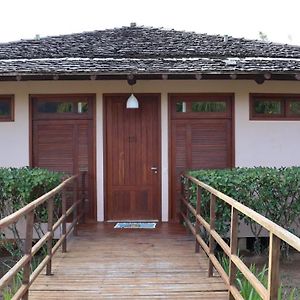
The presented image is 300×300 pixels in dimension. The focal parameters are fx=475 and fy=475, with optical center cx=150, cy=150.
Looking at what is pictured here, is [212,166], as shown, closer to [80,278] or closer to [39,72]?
[39,72]

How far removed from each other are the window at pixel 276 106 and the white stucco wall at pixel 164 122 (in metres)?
0.13

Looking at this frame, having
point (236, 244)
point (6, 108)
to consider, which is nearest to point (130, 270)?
point (236, 244)

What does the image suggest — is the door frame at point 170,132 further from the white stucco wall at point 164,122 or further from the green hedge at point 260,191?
the green hedge at point 260,191

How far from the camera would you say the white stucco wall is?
882 centimetres

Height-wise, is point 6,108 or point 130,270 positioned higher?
point 6,108

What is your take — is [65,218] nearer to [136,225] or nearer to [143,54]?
[136,225]

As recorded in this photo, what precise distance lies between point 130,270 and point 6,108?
462cm

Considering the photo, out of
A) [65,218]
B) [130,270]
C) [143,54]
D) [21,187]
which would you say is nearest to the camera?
[130,270]

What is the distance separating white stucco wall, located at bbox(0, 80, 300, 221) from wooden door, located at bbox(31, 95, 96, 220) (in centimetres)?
15

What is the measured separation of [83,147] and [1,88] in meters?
1.87

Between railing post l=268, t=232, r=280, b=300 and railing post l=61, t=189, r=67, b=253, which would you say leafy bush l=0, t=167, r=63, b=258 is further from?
railing post l=268, t=232, r=280, b=300

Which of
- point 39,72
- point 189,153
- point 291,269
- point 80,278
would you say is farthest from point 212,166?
point 80,278

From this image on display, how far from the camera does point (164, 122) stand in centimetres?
884

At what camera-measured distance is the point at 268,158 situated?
8.88 meters
